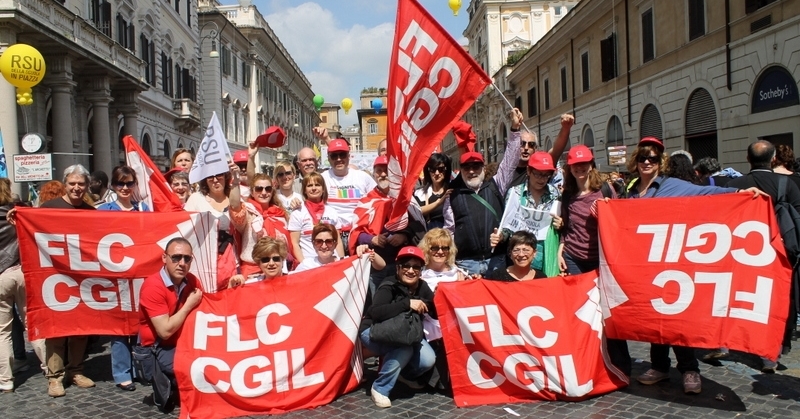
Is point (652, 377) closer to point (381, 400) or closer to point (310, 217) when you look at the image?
point (381, 400)

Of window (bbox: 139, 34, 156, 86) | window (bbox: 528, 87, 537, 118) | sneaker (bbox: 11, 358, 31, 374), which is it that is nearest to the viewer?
sneaker (bbox: 11, 358, 31, 374)

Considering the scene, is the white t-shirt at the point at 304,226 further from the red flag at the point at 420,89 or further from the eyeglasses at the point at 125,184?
the eyeglasses at the point at 125,184

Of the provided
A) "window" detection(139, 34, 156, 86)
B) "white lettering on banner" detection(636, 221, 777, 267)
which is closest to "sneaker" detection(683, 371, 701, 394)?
"white lettering on banner" detection(636, 221, 777, 267)

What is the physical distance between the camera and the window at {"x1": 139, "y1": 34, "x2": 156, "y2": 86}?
28328mm

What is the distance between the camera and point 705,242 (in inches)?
193

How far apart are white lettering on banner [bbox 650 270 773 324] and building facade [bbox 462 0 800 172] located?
1299 centimetres

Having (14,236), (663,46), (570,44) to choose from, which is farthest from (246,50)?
(14,236)

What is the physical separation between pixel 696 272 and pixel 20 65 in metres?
12.9

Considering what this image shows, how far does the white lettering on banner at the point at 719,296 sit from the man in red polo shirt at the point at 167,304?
11.4 feet

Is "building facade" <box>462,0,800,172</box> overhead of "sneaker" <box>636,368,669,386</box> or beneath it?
overhead

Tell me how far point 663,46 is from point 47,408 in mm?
22934

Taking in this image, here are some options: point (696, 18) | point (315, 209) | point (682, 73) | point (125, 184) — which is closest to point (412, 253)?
point (315, 209)

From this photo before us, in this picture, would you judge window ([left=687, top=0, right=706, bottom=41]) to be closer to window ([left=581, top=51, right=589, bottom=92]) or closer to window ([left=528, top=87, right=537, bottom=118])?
window ([left=581, top=51, right=589, bottom=92])

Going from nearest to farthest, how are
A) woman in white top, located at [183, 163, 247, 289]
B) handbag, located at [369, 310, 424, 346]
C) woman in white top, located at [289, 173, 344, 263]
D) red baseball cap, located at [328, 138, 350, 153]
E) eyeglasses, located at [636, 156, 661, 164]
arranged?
handbag, located at [369, 310, 424, 346]
eyeglasses, located at [636, 156, 661, 164]
woman in white top, located at [183, 163, 247, 289]
woman in white top, located at [289, 173, 344, 263]
red baseball cap, located at [328, 138, 350, 153]
